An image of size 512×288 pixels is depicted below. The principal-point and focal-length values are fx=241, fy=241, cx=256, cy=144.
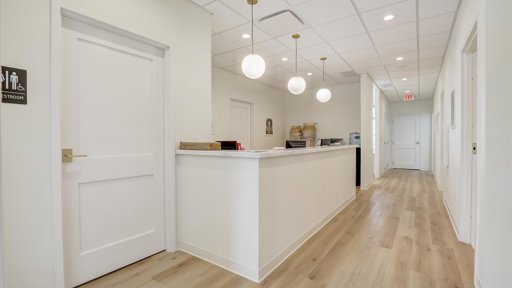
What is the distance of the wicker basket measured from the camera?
2.36 meters

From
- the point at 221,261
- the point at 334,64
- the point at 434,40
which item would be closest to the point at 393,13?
the point at 434,40

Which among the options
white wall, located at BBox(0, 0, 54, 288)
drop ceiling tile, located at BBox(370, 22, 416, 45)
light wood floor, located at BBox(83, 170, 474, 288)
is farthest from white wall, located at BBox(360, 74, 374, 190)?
white wall, located at BBox(0, 0, 54, 288)

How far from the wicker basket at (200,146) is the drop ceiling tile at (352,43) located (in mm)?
2809

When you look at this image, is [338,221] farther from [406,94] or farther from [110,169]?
[406,94]

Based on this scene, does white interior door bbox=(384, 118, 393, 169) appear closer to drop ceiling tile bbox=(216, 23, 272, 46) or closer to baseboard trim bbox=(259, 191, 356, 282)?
baseboard trim bbox=(259, 191, 356, 282)

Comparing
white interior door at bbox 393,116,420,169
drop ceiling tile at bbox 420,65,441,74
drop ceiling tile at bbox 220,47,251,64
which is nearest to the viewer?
drop ceiling tile at bbox 220,47,251,64

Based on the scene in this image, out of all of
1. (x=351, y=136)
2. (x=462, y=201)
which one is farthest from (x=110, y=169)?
(x=351, y=136)

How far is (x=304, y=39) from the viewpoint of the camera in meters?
3.79

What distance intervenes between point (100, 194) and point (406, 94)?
9.08 meters

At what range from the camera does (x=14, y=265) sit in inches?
61.4

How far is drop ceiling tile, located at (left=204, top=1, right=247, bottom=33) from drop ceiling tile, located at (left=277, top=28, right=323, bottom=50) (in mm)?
840

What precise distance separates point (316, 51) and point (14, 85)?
4.03 metres

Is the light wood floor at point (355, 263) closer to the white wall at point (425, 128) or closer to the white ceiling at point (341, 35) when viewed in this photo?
the white ceiling at point (341, 35)

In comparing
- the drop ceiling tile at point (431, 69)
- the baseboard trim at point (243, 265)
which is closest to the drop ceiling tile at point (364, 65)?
the drop ceiling tile at point (431, 69)
